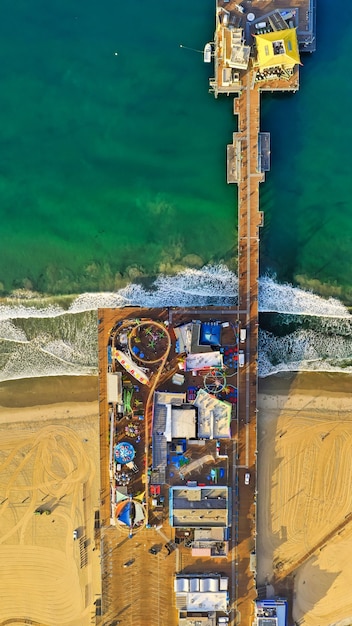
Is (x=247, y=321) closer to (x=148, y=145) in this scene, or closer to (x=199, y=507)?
(x=199, y=507)

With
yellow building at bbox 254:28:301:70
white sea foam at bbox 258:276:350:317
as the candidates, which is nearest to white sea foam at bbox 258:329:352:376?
white sea foam at bbox 258:276:350:317

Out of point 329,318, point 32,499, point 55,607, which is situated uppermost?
point 329,318

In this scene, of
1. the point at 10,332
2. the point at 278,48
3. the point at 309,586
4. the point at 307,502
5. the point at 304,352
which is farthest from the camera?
the point at 10,332

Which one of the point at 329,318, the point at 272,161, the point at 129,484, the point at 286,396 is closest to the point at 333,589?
the point at 286,396

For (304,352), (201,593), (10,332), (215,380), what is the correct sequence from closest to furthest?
(201,593) → (215,380) → (304,352) → (10,332)

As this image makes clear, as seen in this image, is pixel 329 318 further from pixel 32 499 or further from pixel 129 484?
pixel 32 499

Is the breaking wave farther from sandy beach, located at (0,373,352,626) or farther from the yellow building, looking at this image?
the yellow building

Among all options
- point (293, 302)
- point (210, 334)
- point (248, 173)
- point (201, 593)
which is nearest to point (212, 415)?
point (210, 334)
